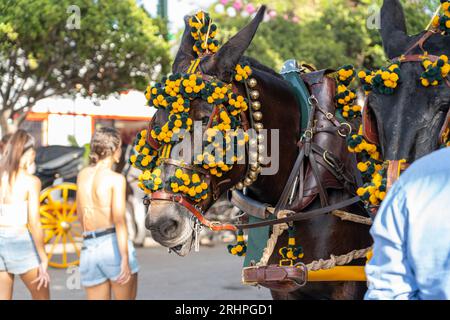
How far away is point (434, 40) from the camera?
3.06 meters

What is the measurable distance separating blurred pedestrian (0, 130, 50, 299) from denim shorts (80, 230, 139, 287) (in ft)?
1.25

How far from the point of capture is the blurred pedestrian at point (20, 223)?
603cm

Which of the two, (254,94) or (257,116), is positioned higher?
(254,94)

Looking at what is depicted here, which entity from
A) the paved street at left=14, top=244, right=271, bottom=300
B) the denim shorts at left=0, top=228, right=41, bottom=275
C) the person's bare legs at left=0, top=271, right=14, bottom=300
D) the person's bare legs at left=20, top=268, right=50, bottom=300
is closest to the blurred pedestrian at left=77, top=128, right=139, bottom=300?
the person's bare legs at left=20, top=268, right=50, bottom=300

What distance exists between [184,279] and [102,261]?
11.6 feet

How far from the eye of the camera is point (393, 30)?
10.7 feet

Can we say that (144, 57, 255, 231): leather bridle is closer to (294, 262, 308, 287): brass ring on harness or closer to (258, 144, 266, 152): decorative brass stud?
(258, 144, 266, 152): decorative brass stud

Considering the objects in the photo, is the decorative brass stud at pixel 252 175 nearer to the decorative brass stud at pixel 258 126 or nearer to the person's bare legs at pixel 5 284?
the decorative brass stud at pixel 258 126

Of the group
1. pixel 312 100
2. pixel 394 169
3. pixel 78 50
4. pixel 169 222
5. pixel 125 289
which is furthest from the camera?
pixel 78 50

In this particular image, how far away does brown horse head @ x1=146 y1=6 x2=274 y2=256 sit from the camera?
126 inches

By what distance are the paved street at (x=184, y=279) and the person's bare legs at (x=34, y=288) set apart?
2.17m

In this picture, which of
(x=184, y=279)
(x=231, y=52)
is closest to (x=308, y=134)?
(x=231, y=52)

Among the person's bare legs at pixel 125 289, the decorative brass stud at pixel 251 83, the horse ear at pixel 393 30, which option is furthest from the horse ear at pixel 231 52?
the person's bare legs at pixel 125 289

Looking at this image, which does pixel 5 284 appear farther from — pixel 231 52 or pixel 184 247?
pixel 231 52
